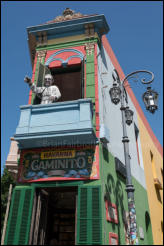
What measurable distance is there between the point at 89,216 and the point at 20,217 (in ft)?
7.01

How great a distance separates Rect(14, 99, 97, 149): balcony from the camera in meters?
7.50

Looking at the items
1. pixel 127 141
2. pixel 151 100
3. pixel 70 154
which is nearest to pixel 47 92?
pixel 70 154

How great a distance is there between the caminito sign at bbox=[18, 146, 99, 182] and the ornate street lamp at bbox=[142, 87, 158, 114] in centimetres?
222

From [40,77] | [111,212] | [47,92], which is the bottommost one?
[111,212]

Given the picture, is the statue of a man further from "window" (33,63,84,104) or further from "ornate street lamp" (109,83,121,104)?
"ornate street lamp" (109,83,121,104)

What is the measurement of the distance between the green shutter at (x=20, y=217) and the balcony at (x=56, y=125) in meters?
1.58

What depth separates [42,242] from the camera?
7.39 meters

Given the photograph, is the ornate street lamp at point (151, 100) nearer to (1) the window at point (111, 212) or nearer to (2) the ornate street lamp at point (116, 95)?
(2) the ornate street lamp at point (116, 95)

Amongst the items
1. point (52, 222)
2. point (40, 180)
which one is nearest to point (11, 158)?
point (52, 222)

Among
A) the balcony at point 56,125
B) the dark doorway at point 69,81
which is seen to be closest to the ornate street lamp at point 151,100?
the balcony at point 56,125

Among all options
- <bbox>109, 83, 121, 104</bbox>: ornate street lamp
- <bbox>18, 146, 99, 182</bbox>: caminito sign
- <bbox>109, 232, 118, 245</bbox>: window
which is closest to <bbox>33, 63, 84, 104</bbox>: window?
<bbox>109, 83, 121, 104</bbox>: ornate street lamp

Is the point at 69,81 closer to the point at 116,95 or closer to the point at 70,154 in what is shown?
the point at 116,95

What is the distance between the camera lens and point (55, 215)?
9688mm

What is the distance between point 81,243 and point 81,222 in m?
0.55
